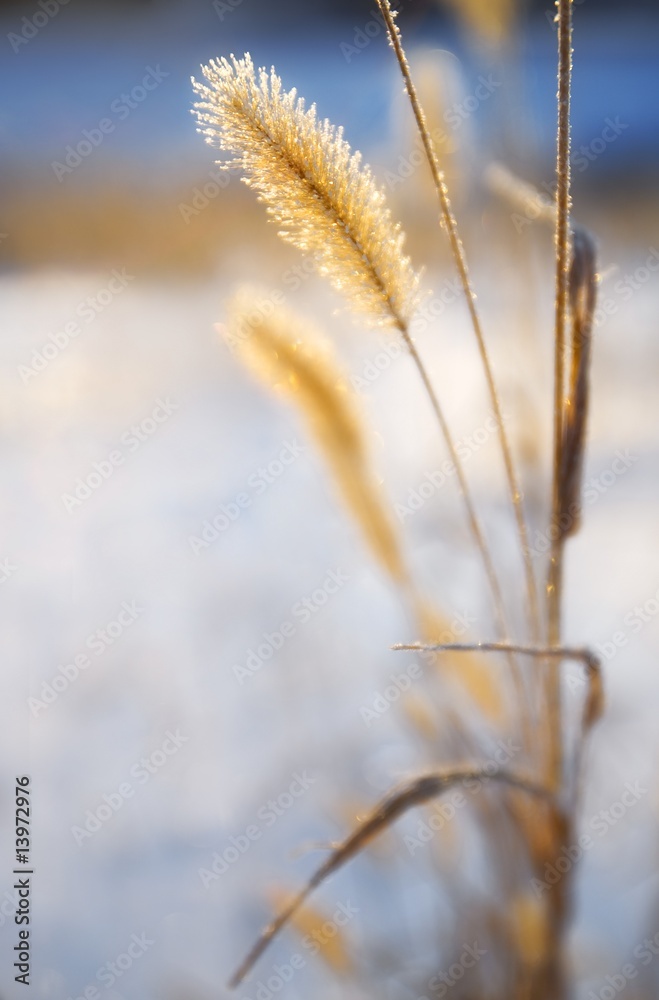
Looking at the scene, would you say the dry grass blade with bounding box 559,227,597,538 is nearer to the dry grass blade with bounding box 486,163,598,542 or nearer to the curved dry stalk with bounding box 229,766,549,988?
the dry grass blade with bounding box 486,163,598,542

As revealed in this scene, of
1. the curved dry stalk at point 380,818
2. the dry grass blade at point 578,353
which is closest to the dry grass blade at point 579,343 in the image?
the dry grass blade at point 578,353

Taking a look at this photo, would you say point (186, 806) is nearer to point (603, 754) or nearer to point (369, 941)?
point (369, 941)

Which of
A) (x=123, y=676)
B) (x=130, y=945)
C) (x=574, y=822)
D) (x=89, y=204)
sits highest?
(x=89, y=204)

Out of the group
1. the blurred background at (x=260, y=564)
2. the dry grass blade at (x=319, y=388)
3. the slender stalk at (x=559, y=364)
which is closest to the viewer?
the slender stalk at (x=559, y=364)

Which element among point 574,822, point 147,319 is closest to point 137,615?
point 574,822

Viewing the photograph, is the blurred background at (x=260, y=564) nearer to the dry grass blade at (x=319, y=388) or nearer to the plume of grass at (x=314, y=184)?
the dry grass blade at (x=319, y=388)
